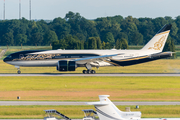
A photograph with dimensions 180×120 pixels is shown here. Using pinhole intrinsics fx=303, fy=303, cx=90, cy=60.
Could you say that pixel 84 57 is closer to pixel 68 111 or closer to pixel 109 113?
pixel 68 111

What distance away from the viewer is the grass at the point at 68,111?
108 ft

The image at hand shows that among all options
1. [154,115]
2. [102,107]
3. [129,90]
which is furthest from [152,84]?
[102,107]

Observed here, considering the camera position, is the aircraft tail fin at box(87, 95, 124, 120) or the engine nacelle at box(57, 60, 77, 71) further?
the engine nacelle at box(57, 60, 77, 71)

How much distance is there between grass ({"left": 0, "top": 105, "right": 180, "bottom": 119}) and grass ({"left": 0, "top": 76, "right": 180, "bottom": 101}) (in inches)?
246

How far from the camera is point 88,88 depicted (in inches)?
2034

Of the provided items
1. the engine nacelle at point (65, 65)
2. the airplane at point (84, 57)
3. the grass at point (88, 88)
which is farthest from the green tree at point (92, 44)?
the grass at point (88, 88)

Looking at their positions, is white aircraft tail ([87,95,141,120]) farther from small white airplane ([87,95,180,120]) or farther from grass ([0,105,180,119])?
grass ([0,105,180,119])

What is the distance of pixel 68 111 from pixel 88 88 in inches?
687

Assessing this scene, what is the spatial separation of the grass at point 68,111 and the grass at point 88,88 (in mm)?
6250

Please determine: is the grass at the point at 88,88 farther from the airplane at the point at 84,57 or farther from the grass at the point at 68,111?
the airplane at the point at 84,57

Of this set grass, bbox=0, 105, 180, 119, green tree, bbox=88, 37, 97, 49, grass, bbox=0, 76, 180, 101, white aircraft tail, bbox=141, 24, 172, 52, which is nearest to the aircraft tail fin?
grass, bbox=0, 105, 180, 119

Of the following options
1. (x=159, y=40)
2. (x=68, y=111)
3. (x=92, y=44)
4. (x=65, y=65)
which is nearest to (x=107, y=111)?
(x=68, y=111)

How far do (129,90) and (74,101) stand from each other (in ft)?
41.4

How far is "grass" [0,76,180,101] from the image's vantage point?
43.6 meters
